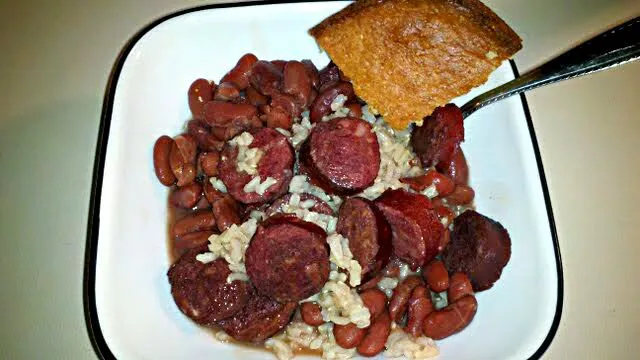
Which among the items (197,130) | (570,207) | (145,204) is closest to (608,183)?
(570,207)

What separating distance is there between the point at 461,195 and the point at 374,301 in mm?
613

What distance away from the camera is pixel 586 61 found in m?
2.00

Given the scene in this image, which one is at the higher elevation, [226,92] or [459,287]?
[226,92]

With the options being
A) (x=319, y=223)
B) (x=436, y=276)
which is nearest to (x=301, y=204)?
(x=319, y=223)

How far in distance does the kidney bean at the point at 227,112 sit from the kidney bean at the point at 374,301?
2.72ft

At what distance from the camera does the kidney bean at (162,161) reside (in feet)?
6.55

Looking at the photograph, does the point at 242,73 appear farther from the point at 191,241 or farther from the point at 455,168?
the point at 455,168

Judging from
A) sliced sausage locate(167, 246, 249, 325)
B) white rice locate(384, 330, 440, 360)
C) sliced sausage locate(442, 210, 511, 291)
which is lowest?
white rice locate(384, 330, 440, 360)

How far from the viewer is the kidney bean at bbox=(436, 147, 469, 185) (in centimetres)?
215

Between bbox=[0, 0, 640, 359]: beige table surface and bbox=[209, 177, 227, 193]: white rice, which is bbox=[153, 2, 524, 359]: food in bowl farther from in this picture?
bbox=[0, 0, 640, 359]: beige table surface

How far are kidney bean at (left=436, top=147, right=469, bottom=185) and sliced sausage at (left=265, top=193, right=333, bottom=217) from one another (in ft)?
1.82

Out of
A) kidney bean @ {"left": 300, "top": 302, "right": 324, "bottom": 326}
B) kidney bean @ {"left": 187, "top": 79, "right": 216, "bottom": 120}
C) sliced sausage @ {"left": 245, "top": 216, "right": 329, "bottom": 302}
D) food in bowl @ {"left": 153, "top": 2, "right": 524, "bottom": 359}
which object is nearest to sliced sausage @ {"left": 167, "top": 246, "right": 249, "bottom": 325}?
food in bowl @ {"left": 153, "top": 2, "right": 524, "bottom": 359}

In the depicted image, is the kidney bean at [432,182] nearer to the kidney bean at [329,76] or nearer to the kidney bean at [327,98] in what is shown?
the kidney bean at [327,98]

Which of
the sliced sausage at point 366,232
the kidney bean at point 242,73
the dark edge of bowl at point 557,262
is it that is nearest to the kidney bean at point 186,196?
the kidney bean at point 242,73
